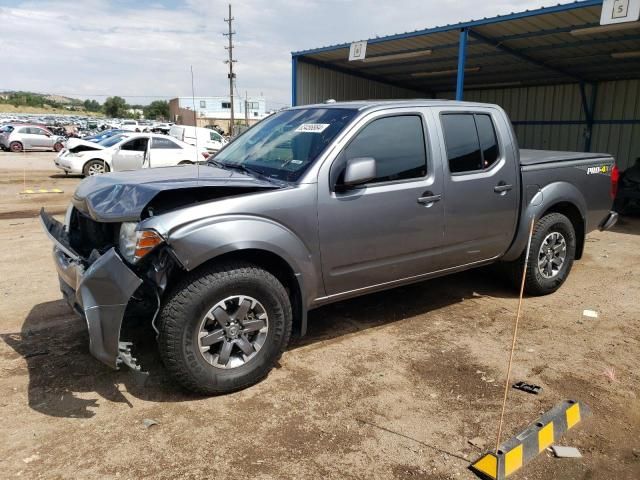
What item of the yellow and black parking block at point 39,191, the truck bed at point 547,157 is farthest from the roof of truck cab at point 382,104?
the yellow and black parking block at point 39,191

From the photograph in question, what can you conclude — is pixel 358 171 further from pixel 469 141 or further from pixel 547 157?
pixel 547 157

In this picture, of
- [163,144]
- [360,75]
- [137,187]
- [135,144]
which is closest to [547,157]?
[137,187]

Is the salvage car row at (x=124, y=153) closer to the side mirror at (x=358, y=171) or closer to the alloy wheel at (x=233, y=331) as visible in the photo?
the side mirror at (x=358, y=171)

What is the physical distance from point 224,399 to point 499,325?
2622 mm

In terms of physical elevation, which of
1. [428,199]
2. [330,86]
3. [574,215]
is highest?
[330,86]

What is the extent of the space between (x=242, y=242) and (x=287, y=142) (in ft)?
3.99

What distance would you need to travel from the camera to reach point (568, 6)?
930cm

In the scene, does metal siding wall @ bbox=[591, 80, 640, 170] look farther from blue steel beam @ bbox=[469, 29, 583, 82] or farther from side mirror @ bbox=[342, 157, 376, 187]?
side mirror @ bbox=[342, 157, 376, 187]

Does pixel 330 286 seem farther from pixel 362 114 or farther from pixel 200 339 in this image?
pixel 362 114

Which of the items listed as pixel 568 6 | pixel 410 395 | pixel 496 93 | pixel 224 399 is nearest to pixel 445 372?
pixel 410 395

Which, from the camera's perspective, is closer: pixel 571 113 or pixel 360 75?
pixel 360 75

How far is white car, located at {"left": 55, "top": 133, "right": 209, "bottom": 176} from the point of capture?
15.3 m

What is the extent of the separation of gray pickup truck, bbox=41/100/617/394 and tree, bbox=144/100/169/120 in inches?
4259

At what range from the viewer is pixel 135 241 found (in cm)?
316
